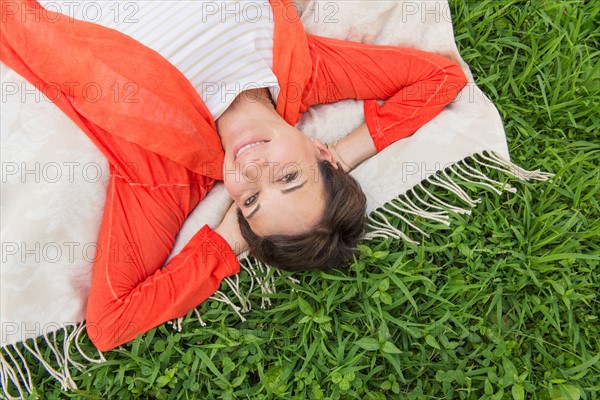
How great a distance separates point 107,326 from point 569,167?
2177 millimetres

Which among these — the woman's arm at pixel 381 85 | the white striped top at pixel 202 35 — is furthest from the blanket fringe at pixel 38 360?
the woman's arm at pixel 381 85

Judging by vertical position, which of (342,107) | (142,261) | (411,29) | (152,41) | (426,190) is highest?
(152,41)

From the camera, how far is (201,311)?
88.6 inches

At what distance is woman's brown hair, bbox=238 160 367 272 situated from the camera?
79.3 inches

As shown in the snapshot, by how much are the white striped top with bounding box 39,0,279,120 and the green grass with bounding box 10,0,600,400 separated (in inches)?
35.1

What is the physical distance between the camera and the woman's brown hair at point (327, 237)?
6.61 ft

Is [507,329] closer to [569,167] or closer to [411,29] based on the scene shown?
[569,167]

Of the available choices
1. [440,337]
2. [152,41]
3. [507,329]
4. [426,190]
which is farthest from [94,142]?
[507,329]

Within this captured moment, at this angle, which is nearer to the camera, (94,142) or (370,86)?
(94,142)

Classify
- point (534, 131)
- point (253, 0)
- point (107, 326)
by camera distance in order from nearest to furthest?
point (107, 326) → point (253, 0) → point (534, 131)

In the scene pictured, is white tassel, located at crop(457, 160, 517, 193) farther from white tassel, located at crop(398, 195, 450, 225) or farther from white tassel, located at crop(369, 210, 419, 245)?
white tassel, located at crop(369, 210, 419, 245)

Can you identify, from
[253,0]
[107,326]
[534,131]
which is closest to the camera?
[107,326]

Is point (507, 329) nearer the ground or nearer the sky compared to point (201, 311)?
nearer the ground

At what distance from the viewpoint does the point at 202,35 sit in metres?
2.13
